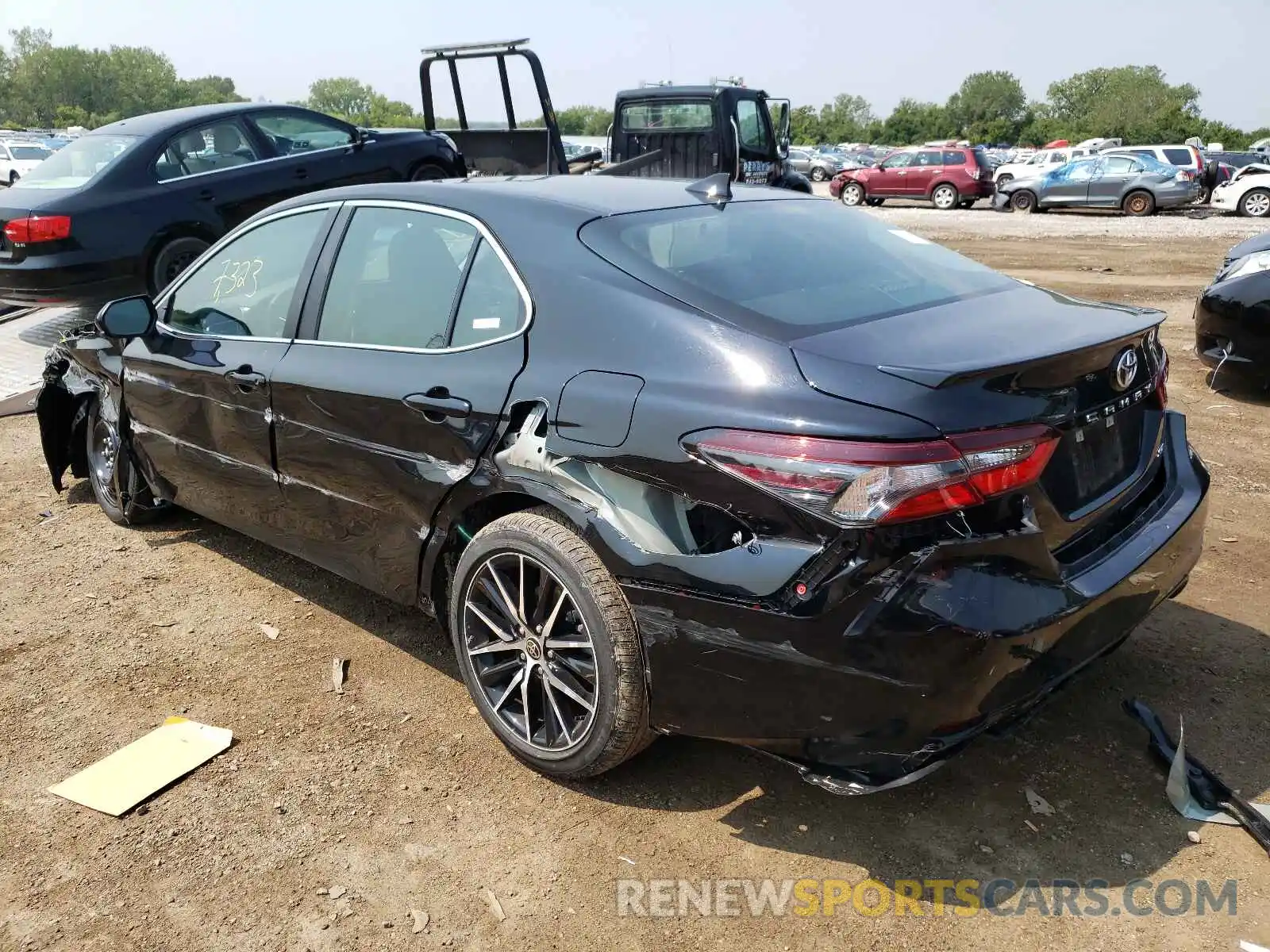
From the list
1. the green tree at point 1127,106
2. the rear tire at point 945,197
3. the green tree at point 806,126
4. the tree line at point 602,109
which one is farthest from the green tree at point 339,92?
the rear tire at point 945,197

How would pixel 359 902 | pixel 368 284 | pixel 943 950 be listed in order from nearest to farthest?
pixel 943 950 → pixel 359 902 → pixel 368 284

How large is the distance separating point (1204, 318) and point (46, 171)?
9.34 meters

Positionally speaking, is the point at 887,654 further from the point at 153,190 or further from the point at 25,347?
the point at 25,347

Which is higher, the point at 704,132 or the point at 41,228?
the point at 704,132

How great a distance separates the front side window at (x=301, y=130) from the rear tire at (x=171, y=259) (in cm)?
135

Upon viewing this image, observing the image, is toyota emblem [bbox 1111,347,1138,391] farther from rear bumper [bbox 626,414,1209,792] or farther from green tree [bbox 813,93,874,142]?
green tree [bbox 813,93,874,142]

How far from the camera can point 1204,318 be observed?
6527mm

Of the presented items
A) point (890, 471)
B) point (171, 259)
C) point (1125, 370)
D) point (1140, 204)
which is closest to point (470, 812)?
point (890, 471)

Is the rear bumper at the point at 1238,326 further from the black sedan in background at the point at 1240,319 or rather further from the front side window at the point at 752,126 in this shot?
the front side window at the point at 752,126

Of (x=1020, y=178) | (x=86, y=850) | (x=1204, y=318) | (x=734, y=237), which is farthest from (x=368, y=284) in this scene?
(x=1020, y=178)

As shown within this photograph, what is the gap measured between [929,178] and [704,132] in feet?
48.4

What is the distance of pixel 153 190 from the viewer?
27.8 ft

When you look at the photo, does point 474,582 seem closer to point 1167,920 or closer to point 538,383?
point 538,383

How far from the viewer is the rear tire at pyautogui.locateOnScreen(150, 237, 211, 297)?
333 inches
